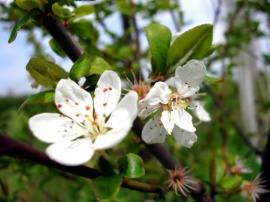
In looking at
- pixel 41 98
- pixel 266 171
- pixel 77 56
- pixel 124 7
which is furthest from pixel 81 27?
A: pixel 124 7

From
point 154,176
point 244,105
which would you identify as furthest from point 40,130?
point 244,105

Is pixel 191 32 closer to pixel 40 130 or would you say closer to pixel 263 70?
pixel 40 130

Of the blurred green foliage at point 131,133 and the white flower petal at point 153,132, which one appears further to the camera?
the blurred green foliage at point 131,133

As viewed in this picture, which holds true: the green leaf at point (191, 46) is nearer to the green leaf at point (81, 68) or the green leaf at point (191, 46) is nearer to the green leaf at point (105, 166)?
the green leaf at point (81, 68)

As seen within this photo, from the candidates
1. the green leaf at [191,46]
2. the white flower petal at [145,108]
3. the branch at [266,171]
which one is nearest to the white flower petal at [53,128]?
the white flower petal at [145,108]

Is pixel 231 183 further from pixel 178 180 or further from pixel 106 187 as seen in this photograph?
pixel 106 187
